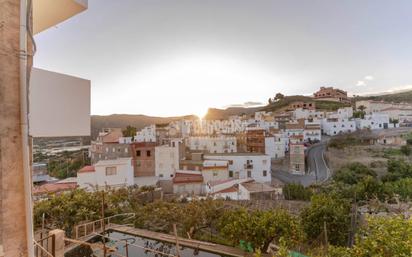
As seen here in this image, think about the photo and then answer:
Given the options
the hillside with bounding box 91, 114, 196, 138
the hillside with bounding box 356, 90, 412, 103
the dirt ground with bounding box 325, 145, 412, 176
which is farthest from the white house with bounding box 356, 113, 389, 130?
the hillside with bounding box 91, 114, 196, 138

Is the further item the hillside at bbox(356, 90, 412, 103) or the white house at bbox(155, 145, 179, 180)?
the hillside at bbox(356, 90, 412, 103)

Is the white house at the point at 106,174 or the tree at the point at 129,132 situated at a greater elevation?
the tree at the point at 129,132

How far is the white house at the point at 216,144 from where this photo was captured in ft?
100

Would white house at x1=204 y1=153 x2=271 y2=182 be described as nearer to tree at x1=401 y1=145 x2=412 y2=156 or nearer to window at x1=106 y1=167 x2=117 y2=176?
window at x1=106 y1=167 x2=117 y2=176

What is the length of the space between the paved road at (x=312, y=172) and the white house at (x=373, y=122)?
11706 millimetres

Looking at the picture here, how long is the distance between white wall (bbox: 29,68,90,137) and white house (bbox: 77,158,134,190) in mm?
18676

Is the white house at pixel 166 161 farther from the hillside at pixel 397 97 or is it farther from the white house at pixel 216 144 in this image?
the hillside at pixel 397 97

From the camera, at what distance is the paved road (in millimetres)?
26672

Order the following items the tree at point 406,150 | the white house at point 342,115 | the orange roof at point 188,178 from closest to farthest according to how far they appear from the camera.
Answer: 1. the orange roof at point 188,178
2. the tree at point 406,150
3. the white house at point 342,115

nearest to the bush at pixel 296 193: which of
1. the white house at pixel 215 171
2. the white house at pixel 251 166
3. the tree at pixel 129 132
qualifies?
the white house at pixel 251 166

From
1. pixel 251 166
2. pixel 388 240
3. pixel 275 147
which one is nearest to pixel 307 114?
pixel 275 147

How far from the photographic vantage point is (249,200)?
56.0 feet

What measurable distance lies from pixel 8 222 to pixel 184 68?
51.5 feet

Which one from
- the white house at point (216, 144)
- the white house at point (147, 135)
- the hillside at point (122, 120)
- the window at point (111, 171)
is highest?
the hillside at point (122, 120)
